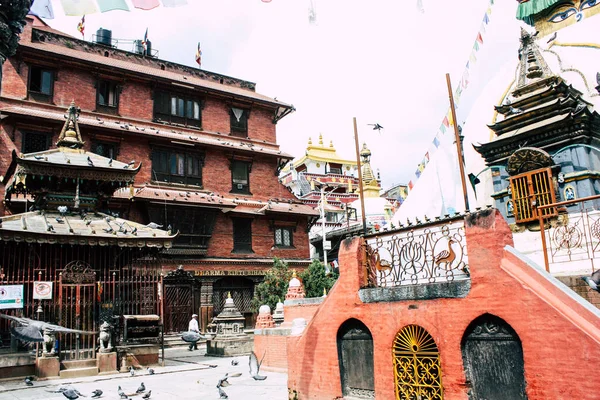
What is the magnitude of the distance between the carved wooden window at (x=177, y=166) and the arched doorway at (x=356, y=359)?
2074cm

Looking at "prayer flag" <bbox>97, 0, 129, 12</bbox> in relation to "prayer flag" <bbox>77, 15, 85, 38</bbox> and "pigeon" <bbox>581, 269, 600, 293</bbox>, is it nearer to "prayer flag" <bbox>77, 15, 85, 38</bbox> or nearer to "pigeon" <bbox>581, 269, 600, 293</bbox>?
"pigeon" <bbox>581, 269, 600, 293</bbox>

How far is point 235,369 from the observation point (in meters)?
15.5

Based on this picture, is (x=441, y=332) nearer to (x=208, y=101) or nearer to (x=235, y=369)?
(x=235, y=369)

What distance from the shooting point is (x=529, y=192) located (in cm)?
1388

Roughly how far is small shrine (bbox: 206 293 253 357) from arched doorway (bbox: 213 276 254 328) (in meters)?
7.67

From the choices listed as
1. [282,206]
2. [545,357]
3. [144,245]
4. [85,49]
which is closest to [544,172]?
[545,357]

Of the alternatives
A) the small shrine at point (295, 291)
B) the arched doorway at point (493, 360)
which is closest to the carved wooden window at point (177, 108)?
the small shrine at point (295, 291)

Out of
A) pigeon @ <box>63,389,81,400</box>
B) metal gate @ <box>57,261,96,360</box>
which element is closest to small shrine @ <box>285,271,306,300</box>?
metal gate @ <box>57,261,96,360</box>

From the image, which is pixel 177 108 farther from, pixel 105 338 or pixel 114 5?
pixel 114 5

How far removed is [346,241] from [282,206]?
2250 cm

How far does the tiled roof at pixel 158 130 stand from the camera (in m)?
24.7

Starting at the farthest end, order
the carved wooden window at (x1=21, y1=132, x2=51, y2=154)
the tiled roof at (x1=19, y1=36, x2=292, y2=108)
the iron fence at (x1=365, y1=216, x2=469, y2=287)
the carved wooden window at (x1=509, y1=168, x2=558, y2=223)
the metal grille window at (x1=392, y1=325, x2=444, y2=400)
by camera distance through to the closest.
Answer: the tiled roof at (x1=19, y1=36, x2=292, y2=108) → the carved wooden window at (x1=21, y1=132, x2=51, y2=154) → the carved wooden window at (x1=509, y1=168, x2=558, y2=223) → the iron fence at (x1=365, y1=216, x2=469, y2=287) → the metal grille window at (x1=392, y1=325, x2=444, y2=400)

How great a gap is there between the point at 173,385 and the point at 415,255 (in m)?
7.66

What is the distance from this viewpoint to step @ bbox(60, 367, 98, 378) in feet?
47.8
